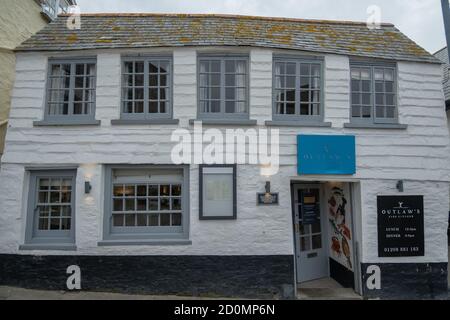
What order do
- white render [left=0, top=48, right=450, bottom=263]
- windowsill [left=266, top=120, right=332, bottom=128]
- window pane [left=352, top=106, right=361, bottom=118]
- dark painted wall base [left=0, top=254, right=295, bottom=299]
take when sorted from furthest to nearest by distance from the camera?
window pane [left=352, top=106, right=361, bottom=118] → windowsill [left=266, top=120, right=332, bottom=128] → white render [left=0, top=48, right=450, bottom=263] → dark painted wall base [left=0, top=254, right=295, bottom=299]

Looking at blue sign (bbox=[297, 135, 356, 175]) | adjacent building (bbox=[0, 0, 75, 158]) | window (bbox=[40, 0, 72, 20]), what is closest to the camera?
blue sign (bbox=[297, 135, 356, 175])

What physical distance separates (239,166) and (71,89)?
4.26m

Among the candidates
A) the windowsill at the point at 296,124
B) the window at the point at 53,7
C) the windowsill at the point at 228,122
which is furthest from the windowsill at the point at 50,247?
the window at the point at 53,7

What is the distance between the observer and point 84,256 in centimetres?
662

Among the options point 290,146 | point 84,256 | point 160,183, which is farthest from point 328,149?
point 84,256

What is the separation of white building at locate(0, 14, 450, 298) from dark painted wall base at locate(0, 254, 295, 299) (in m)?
0.03

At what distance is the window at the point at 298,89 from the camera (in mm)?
7152

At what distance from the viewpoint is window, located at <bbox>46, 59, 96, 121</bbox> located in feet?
23.3

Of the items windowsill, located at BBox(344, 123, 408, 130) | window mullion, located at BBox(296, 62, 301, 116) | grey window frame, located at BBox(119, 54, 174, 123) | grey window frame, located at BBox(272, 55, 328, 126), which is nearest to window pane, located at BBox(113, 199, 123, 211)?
grey window frame, located at BBox(119, 54, 174, 123)

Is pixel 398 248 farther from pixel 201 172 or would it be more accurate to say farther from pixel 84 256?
pixel 84 256

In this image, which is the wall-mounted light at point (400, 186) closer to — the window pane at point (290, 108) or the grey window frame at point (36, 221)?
the window pane at point (290, 108)

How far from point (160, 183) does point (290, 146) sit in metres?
3.04

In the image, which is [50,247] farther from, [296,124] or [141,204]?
[296,124]

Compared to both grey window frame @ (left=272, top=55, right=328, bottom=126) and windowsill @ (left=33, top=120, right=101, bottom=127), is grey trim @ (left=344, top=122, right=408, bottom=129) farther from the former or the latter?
windowsill @ (left=33, top=120, right=101, bottom=127)
